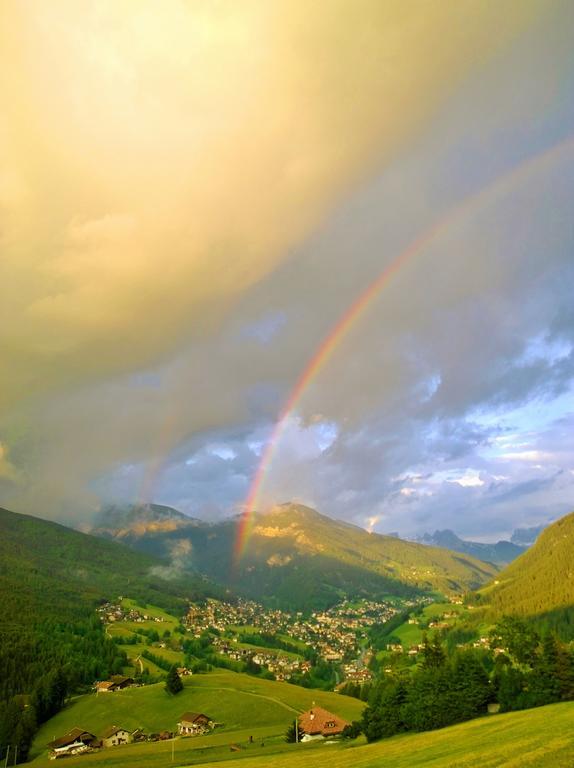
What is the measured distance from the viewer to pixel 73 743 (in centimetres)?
11288

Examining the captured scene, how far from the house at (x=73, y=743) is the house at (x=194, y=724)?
59.6ft

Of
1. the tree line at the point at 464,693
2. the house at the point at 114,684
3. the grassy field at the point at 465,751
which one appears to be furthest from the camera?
the house at the point at 114,684

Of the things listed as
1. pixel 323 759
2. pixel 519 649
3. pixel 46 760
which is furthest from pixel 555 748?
pixel 46 760

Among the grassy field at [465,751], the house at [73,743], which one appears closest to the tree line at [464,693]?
the grassy field at [465,751]

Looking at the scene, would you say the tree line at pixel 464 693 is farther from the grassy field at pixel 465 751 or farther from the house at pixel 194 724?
the house at pixel 194 724

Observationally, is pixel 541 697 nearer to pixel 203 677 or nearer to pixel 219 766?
pixel 219 766

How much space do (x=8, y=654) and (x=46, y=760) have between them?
96.9m

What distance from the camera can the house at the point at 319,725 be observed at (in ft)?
304

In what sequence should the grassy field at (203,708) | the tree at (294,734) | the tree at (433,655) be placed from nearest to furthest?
1. the tree at (433,655)
2. the tree at (294,734)
3. the grassy field at (203,708)

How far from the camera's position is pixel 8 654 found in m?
183

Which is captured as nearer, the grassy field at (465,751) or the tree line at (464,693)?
the grassy field at (465,751)

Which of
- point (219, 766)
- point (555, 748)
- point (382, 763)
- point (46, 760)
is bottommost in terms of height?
point (46, 760)

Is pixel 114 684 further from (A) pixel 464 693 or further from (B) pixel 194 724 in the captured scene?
(A) pixel 464 693

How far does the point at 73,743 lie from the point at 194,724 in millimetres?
25699
